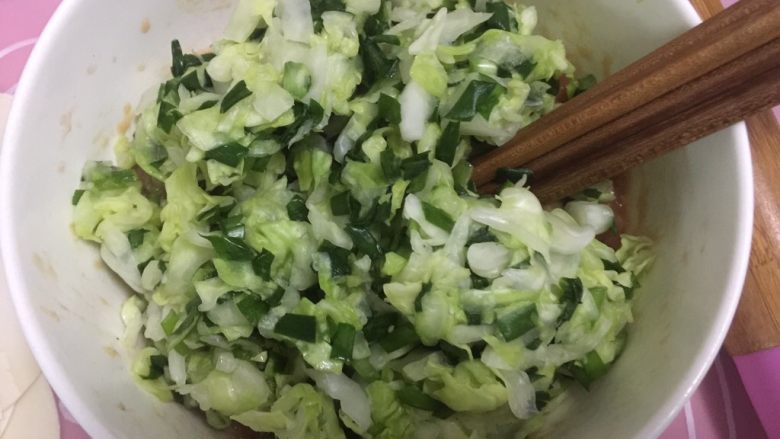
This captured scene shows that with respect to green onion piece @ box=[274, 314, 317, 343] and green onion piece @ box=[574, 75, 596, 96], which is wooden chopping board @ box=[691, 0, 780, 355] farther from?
green onion piece @ box=[274, 314, 317, 343]

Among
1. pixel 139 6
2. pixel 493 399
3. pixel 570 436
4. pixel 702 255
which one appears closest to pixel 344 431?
pixel 493 399

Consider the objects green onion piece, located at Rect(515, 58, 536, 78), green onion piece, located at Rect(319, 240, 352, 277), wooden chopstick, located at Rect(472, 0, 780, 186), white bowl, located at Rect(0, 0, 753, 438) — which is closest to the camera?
wooden chopstick, located at Rect(472, 0, 780, 186)

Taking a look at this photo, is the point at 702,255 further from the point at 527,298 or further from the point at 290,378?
the point at 290,378

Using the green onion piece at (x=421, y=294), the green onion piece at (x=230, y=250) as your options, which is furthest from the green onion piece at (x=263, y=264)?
the green onion piece at (x=421, y=294)

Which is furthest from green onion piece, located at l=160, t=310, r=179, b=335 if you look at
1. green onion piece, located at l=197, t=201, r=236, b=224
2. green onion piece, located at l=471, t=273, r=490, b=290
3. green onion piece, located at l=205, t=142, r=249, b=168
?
green onion piece, located at l=471, t=273, r=490, b=290

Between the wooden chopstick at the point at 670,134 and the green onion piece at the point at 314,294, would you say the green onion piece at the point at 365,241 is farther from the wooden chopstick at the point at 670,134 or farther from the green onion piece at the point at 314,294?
the wooden chopstick at the point at 670,134
